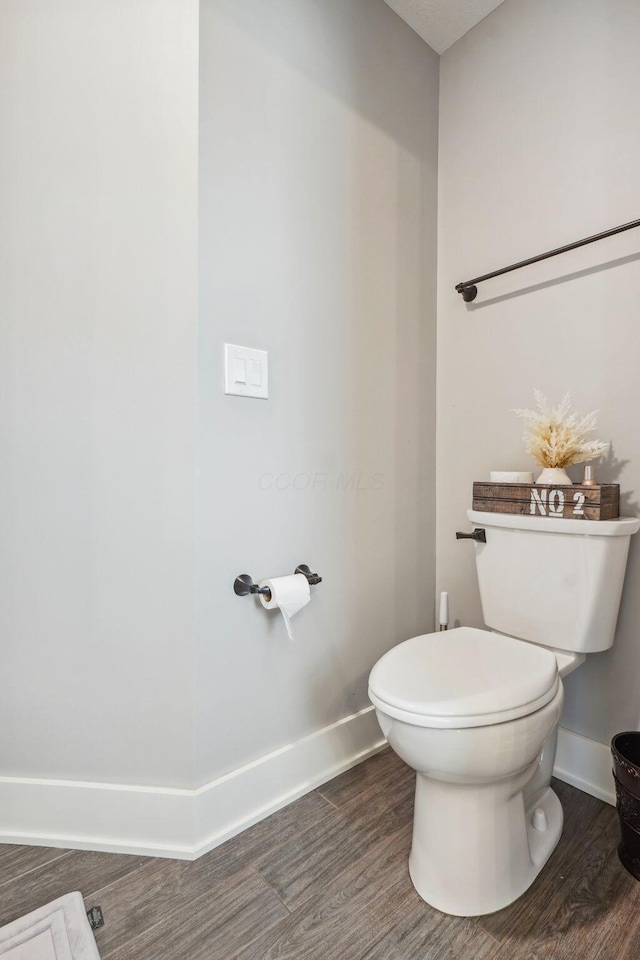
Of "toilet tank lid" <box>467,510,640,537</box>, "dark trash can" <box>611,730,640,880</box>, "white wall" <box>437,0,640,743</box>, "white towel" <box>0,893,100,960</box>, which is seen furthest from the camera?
"white wall" <box>437,0,640,743</box>

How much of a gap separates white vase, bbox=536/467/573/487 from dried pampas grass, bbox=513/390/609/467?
0.01m

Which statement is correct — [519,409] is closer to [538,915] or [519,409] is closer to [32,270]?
[538,915]

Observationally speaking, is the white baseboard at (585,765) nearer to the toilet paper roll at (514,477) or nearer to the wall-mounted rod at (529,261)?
the toilet paper roll at (514,477)

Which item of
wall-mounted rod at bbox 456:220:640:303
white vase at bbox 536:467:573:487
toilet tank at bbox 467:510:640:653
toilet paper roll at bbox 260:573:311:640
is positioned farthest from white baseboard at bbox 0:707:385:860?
wall-mounted rod at bbox 456:220:640:303

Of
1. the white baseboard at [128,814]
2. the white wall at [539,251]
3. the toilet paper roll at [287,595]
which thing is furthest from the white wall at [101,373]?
the white wall at [539,251]

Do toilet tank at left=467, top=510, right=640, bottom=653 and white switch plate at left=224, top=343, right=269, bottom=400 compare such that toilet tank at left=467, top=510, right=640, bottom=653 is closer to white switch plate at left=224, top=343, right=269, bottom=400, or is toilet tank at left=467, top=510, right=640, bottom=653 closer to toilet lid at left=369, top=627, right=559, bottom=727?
toilet lid at left=369, top=627, right=559, bottom=727

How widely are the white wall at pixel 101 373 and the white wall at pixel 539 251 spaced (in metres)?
0.98

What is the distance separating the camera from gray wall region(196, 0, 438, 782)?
3.82 ft

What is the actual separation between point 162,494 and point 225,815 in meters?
Result: 0.81

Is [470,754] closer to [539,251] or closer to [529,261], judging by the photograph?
[529,261]

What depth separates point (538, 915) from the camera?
99 centimetres

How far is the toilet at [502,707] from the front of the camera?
36.3 inches

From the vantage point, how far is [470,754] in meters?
0.91

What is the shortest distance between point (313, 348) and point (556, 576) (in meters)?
0.90
